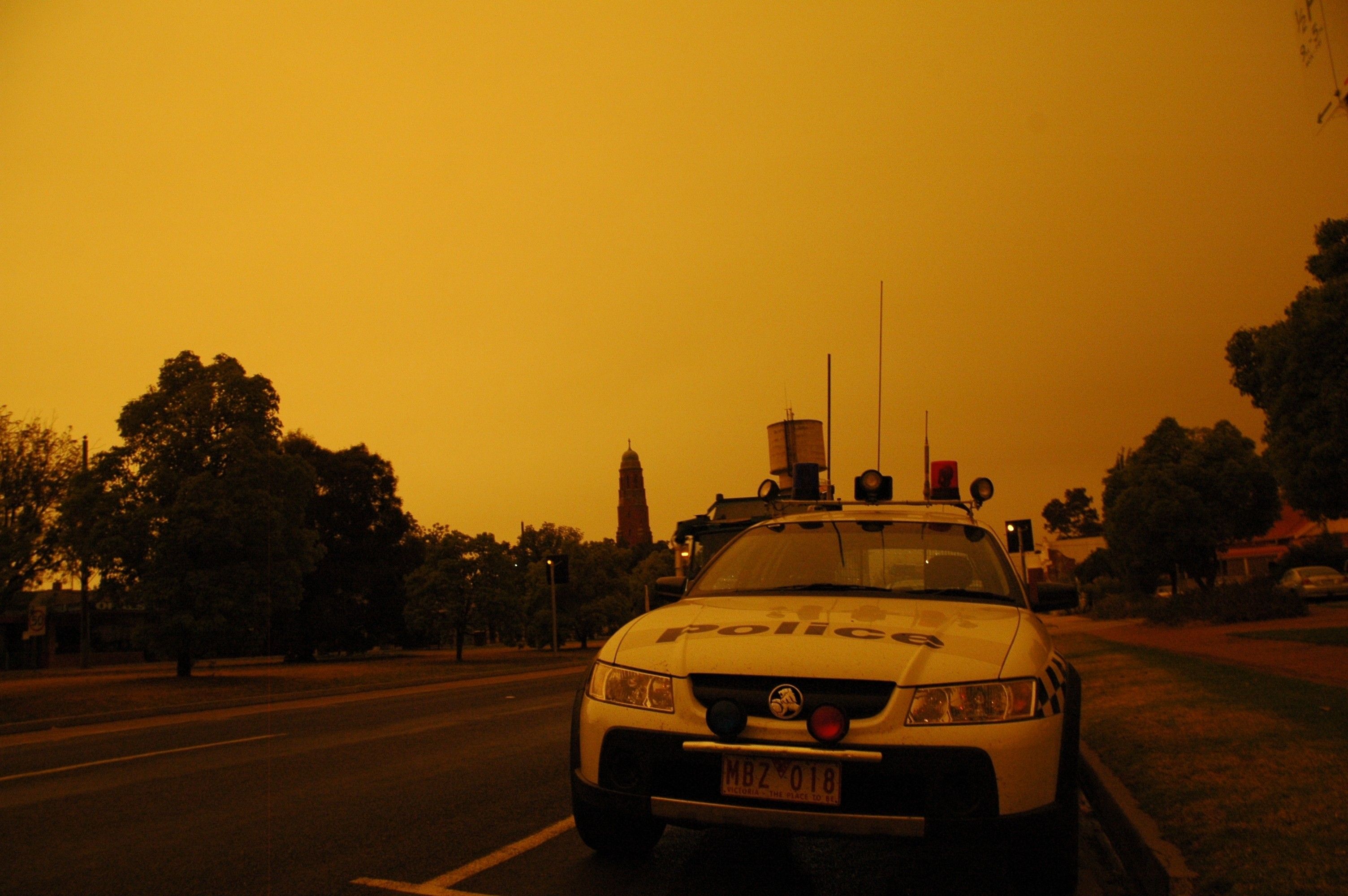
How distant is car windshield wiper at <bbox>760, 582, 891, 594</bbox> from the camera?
5289mm

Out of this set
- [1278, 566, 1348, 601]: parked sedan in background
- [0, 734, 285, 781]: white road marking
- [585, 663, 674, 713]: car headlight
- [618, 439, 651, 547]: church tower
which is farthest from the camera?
[618, 439, 651, 547]: church tower

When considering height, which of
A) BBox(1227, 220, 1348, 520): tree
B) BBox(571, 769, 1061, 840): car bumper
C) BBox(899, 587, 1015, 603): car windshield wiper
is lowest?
BBox(571, 769, 1061, 840): car bumper

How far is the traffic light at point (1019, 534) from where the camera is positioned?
23500 millimetres

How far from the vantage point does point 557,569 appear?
1185 inches

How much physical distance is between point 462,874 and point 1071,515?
14393 cm

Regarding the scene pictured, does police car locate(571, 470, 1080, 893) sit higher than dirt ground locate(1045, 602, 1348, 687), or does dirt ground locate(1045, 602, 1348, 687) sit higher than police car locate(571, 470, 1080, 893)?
police car locate(571, 470, 1080, 893)

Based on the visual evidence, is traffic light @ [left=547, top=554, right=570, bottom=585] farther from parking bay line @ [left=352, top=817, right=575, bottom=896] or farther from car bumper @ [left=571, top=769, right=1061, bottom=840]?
car bumper @ [left=571, top=769, right=1061, bottom=840]

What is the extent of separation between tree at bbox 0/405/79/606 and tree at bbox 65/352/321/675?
3.91 ft

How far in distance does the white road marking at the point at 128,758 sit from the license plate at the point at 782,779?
A: 7214mm

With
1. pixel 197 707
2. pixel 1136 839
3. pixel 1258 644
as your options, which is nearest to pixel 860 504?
pixel 1136 839

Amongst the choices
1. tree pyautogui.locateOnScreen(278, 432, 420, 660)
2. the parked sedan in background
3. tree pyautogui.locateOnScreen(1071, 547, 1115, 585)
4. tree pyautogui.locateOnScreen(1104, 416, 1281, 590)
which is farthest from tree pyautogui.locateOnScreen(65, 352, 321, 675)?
tree pyautogui.locateOnScreen(1071, 547, 1115, 585)

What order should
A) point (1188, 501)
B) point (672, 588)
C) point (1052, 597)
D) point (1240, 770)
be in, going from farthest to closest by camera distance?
1. point (1188, 501)
2. point (1240, 770)
3. point (672, 588)
4. point (1052, 597)

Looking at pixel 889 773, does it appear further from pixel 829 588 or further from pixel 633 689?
pixel 829 588

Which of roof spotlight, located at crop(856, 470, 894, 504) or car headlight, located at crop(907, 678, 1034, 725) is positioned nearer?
car headlight, located at crop(907, 678, 1034, 725)
